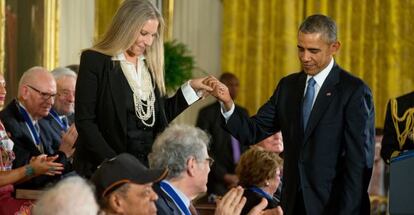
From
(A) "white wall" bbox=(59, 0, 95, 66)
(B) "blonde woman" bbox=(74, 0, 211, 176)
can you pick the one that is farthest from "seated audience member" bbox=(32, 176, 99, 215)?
(A) "white wall" bbox=(59, 0, 95, 66)

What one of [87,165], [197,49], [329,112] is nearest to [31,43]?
[197,49]

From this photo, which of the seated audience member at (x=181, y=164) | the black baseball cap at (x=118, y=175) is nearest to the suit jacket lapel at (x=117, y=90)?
the seated audience member at (x=181, y=164)

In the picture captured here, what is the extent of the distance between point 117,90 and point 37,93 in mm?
1484

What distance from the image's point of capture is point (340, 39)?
471 inches

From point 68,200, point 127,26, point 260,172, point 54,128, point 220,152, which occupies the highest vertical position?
point 127,26

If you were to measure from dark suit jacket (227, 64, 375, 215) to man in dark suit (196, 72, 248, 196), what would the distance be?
496 cm

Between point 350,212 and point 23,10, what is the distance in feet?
15.5

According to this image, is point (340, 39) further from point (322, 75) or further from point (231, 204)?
point (231, 204)

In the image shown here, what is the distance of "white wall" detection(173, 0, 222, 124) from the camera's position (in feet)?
39.7

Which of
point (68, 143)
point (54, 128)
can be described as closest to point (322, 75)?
point (68, 143)

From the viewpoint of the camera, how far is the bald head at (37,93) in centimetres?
678

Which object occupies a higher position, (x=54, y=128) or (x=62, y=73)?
(x=62, y=73)

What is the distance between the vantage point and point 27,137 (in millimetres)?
6469

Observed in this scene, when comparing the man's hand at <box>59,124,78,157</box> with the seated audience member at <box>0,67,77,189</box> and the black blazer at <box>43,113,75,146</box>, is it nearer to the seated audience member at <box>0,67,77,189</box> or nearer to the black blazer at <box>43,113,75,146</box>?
the seated audience member at <box>0,67,77,189</box>
